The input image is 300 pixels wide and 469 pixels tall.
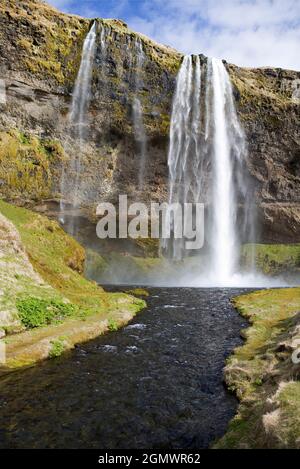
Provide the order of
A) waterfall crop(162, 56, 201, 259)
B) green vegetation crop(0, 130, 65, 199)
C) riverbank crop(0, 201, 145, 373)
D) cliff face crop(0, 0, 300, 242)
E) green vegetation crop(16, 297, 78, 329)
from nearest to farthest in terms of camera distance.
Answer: riverbank crop(0, 201, 145, 373), green vegetation crop(16, 297, 78, 329), green vegetation crop(0, 130, 65, 199), cliff face crop(0, 0, 300, 242), waterfall crop(162, 56, 201, 259)

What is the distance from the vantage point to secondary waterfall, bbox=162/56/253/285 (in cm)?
6506

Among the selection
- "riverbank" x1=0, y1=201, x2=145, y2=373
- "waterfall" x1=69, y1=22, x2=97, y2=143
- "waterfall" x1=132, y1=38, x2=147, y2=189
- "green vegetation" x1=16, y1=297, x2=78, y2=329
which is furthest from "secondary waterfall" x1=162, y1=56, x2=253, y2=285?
"green vegetation" x1=16, y1=297, x2=78, y2=329

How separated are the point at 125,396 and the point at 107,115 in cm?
5531

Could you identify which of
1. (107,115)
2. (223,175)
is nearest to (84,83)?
(107,115)

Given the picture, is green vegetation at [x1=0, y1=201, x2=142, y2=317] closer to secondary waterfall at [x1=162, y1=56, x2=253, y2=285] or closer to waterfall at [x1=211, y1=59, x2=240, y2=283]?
secondary waterfall at [x1=162, y1=56, x2=253, y2=285]

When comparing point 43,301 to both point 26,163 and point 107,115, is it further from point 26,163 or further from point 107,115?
point 107,115

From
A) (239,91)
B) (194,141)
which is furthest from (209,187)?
(239,91)

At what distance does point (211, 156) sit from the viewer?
67438mm

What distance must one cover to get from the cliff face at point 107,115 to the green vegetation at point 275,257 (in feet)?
35.9

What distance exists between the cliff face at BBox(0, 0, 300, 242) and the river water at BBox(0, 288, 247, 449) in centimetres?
4381

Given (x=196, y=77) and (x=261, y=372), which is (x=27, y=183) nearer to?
(x=196, y=77)

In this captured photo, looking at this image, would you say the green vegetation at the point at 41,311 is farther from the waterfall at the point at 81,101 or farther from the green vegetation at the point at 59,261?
the waterfall at the point at 81,101

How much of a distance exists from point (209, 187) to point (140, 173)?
1270 cm

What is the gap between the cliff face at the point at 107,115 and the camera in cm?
5944
